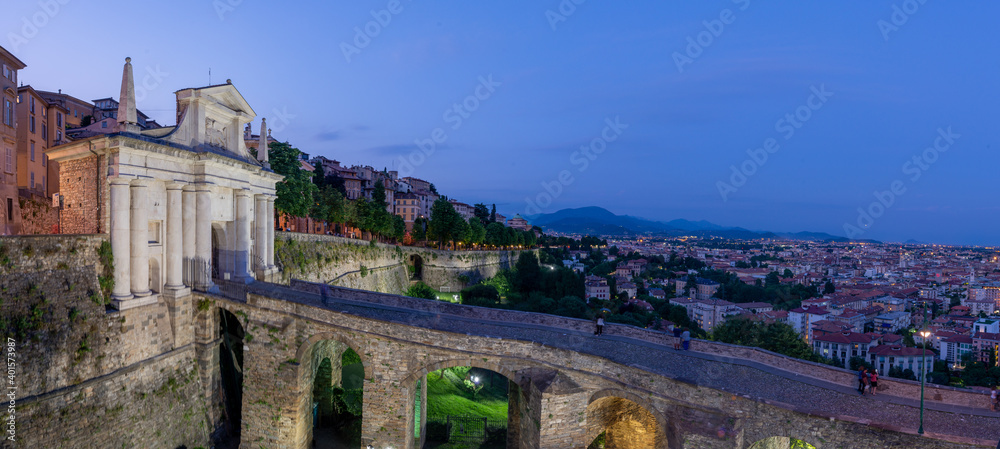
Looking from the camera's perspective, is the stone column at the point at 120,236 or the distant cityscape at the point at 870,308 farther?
the distant cityscape at the point at 870,308

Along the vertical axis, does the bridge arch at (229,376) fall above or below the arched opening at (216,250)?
below

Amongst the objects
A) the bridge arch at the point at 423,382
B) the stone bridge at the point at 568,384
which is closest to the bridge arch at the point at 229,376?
the stone bridge at the point at 568,384

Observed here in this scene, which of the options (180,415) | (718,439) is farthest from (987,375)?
(180,415)

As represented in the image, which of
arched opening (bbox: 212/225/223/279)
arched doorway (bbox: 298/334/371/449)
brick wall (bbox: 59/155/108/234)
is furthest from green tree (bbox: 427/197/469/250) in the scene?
brick wall (bbox: 59/155/108/234)

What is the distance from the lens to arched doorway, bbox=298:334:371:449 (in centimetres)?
1814

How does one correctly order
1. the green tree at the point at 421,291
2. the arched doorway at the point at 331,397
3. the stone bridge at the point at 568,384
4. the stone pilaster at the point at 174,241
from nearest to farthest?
the stone bridge at the point at 568,384 < the stone pilaster at the point at 174,241 < the arched doorway at the point at 331,397 < the green tree at the point at 421,291

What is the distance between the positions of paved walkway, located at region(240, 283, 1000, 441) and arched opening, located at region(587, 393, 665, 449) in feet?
6.44

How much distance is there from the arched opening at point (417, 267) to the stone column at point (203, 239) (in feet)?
122

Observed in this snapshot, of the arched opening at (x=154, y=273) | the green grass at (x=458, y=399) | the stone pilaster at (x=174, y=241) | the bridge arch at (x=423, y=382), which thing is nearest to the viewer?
the bridge arch at (x=423, y=382)

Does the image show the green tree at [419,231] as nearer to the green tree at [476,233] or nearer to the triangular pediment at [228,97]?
the green tree at [476,233]

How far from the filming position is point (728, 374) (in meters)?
15.3

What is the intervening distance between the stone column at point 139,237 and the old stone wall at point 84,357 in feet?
2.64

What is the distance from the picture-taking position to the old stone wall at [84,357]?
490 inches

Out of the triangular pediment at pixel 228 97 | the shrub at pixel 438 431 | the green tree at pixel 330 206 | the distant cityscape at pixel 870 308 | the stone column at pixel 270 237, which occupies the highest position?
the triangular pediment at pixel 228 97
